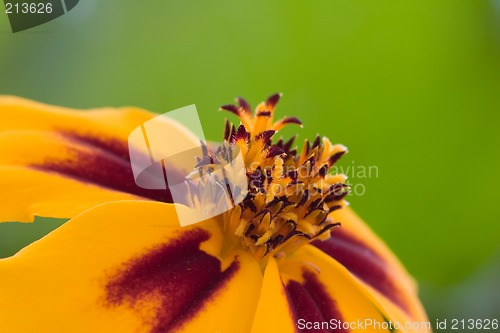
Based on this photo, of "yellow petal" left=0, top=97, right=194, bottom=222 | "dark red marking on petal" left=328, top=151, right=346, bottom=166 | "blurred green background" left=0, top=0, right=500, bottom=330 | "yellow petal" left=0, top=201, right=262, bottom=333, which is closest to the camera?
"yellow petal" left=0, top=201, right=262, bottom=333

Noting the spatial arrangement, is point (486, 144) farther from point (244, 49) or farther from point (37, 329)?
Answer: point (37, 329)

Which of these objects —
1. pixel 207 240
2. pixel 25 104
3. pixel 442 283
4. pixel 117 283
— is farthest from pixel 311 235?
pixel 442 283

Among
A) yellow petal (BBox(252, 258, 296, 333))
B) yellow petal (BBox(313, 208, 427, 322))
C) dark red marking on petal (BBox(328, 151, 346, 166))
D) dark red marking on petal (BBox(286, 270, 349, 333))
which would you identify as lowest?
yellow petal (BBox(313, 208, 427, 322))

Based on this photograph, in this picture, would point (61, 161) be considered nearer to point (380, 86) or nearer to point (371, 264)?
point (371, 264)

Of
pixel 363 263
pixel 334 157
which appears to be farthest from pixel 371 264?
pixel 334 157

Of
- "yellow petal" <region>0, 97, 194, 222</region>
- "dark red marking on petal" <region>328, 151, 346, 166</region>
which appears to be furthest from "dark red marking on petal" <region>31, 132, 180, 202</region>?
"dark red marking on petal" <region>328, 151, 346, 166</region>

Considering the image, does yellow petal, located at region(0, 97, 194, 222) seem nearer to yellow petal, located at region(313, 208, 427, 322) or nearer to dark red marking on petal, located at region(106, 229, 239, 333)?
dark red marking on petal, located at region(106, 229, 239, 333)
